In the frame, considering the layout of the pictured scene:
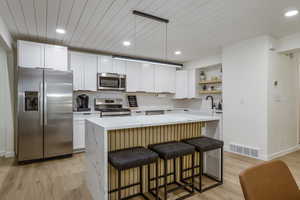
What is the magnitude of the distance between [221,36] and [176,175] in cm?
287

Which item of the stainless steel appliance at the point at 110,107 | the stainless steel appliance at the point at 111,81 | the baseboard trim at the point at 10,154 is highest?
the stainless steel appliance at the point at 111,81

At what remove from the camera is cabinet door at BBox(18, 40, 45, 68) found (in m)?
3.38

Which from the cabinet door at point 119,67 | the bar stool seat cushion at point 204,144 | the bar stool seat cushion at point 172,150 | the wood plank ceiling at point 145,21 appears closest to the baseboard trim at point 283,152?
the bar stool seat cushion at point 204,144

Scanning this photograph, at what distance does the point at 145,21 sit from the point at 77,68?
234cm

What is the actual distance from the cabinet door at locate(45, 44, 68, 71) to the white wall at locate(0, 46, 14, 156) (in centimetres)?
96

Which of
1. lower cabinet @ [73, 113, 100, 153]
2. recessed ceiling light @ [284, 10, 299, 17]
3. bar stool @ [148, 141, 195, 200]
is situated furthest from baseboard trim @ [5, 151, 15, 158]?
recessed ceiling light @ [284, 10, 299, 17]

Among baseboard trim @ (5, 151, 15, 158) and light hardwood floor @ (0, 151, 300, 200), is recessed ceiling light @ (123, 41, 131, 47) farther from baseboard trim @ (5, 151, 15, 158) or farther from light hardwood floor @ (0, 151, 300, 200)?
baseboard trim @ (5, 151, 15, 158)

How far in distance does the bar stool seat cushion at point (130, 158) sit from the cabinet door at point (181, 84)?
13.1 ft

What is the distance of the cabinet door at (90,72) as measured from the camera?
4359 millimetres

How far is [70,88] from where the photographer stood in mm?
3668

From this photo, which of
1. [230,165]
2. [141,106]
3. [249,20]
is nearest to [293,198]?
[230,165]

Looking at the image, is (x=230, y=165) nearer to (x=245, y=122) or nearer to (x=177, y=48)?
(x=245, y=122)

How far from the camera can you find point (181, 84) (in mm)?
5758

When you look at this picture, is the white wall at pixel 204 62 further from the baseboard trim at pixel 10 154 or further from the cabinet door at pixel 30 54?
the baseboard trim at pixel 10 154
